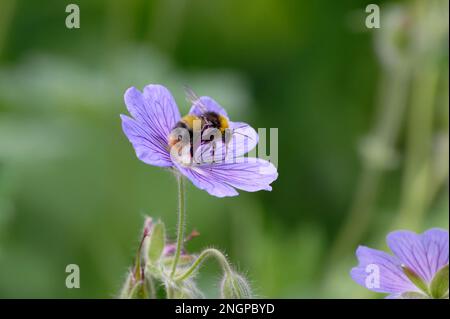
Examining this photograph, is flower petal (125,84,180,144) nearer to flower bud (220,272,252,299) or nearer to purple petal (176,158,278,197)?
purple petal (176,158,278,197)

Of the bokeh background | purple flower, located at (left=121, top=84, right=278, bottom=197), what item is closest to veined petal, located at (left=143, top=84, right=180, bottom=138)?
purple flower, located at (left=121, top=84, right=278, bottom=197)

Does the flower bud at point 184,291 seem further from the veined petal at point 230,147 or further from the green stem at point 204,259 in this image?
the veined petal at point 230,147

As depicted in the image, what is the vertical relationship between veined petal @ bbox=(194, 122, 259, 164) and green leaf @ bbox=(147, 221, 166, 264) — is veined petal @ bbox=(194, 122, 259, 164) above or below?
above

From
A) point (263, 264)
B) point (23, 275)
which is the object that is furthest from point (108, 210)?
point (263, 264)

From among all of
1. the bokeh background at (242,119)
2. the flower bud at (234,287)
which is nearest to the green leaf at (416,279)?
the flower bud at (234,287)

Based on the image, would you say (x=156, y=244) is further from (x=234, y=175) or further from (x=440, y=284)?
(x=440, y=284)

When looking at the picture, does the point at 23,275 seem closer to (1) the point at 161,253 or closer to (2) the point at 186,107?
(2) the point at 186,107
